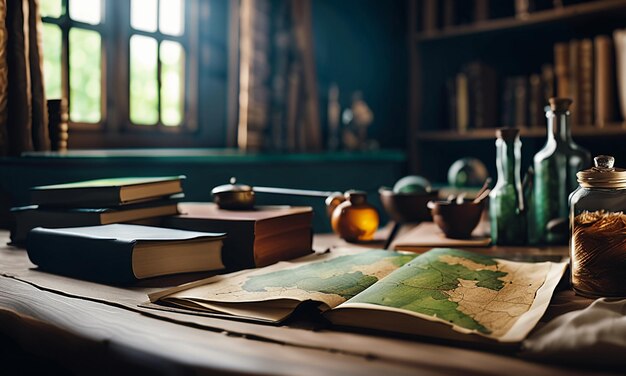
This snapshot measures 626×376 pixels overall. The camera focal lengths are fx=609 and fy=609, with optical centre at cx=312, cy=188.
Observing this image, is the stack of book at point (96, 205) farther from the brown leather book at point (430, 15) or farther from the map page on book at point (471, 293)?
the brown leather book at point (430, 15)

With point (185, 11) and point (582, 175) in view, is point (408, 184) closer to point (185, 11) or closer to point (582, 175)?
point (582, 175)

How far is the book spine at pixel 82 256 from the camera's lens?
2.61ft

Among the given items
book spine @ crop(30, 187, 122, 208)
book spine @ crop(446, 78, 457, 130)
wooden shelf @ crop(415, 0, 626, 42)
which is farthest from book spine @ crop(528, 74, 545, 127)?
book spine @ crop(30, 187, 122, 208)

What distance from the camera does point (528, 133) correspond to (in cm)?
278

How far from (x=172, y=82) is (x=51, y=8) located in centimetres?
67

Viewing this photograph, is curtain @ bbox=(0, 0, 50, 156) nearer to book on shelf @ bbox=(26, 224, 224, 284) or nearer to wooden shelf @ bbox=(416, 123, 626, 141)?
book on shelf @ bbox=(26, 224, 224, 284)

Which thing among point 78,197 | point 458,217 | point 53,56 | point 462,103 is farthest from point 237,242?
point 462,103

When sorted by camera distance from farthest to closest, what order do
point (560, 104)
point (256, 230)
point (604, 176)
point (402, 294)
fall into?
point (560, 104) < point (256, 230) < point (604, 176) < point (402, 294)

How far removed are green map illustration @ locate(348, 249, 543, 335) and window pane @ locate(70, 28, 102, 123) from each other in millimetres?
2006

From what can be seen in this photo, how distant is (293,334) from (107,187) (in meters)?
0.56

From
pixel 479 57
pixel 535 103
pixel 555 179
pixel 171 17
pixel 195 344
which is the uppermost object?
pixel 171 17

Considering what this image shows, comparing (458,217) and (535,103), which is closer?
(458,217)

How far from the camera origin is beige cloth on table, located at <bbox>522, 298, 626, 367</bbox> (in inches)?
20.2

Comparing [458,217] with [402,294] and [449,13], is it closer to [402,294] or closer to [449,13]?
[402,294]
